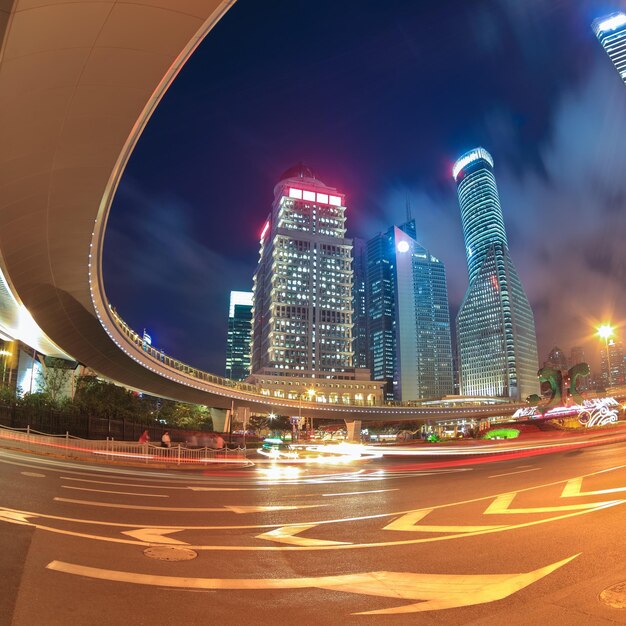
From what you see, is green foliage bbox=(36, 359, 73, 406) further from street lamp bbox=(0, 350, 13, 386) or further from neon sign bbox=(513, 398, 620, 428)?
neon sign bbox=(513, 398, 620, 428)

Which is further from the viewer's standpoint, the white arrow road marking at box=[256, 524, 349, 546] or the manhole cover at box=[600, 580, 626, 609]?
the white arrow road marking at box=[256, 524, 349, 546]

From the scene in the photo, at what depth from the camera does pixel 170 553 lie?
23.2 feet

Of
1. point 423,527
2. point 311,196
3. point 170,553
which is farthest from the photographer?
point 311,196

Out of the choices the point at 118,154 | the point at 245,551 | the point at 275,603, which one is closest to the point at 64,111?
the point at 118,154

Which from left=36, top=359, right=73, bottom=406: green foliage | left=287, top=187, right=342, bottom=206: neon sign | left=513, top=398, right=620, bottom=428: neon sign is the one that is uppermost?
left=287, top=187, right=342, bottom=206: neon sign

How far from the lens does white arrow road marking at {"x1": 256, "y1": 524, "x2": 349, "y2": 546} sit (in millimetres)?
8039

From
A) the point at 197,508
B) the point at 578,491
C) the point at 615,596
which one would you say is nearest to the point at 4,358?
the point at 197,508

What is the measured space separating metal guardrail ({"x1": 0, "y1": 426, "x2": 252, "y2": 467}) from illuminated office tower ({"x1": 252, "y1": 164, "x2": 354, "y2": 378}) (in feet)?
428

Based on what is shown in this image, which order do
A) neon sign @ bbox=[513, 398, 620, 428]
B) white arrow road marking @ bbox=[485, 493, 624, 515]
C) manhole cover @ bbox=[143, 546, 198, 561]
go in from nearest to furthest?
manhole cover @ bbox=[143, 546, 198, 561] < white arrow road marking @ bbox=[485, 493, 624, 515] < neon sign @ bbox=[513, 398, 620, 428]

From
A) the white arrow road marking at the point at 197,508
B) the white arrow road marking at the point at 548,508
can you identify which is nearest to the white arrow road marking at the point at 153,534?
the white arrow road marking at the point at 197,508

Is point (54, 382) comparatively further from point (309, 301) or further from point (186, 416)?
point (309, 301)

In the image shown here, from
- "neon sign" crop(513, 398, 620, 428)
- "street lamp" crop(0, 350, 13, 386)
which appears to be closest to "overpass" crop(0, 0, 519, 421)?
"street lamp" crop(0, 350, 13, 386)

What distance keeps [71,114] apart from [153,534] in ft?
50.8

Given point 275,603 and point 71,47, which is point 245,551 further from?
point 71,47
